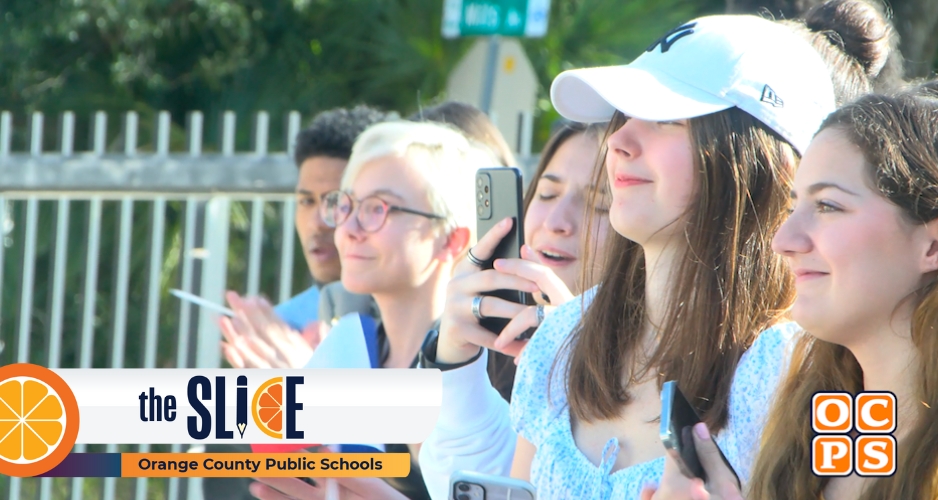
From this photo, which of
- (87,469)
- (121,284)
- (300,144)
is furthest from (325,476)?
(121,284)

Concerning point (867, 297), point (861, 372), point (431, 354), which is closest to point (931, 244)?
point (867, 297)

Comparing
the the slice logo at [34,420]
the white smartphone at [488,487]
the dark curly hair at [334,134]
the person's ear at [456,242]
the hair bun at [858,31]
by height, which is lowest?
the the slice logo at [34,420]

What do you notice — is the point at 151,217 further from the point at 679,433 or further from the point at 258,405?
the point at 679,433

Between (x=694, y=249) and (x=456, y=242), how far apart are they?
40.7 inches

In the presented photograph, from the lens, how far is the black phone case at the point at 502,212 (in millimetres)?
2084

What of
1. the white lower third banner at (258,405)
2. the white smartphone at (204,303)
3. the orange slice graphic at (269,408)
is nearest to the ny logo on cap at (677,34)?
the white lower third banner at (258,405)

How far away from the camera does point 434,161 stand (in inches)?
107

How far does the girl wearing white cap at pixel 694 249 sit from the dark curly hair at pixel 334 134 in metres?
1.74

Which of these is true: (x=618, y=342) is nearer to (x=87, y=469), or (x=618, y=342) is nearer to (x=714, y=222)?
(x=714, y=222)

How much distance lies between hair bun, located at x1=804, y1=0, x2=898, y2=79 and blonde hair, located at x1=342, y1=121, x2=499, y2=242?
87 cm

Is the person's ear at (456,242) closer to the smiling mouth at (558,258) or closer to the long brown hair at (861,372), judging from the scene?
the smiling mouth at (558,258)

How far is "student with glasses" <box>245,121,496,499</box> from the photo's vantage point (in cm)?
261

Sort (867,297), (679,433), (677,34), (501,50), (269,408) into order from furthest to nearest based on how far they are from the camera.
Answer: (501,50)
(269,408)
(677,34)
(867,297)
(679,433)

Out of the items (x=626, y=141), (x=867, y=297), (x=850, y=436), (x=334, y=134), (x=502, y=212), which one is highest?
(x=334, y=134)
